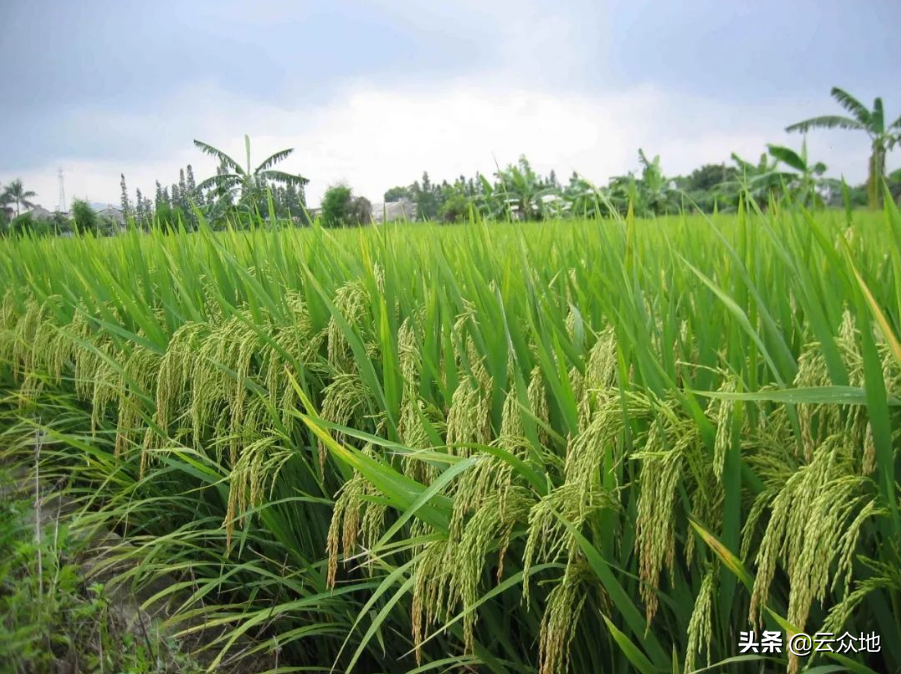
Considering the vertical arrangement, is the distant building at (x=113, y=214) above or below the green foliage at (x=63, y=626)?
above

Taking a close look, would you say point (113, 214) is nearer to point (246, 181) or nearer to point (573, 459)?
point (246, 181)

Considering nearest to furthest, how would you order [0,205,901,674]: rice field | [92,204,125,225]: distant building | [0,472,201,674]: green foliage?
[0,205,901,674]: rice field, [0,472,201,674]: green foliage, [92,204,125,225]: distant building

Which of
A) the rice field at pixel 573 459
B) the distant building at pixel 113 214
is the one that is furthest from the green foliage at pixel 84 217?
the rice field at pixel 573 459

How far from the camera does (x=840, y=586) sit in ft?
4.03

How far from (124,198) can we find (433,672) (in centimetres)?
339

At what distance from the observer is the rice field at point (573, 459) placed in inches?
43.6

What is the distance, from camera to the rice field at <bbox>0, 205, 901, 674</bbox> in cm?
111

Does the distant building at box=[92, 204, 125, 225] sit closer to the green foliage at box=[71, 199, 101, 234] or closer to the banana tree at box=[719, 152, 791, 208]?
the green foliage at box=[71, 199, 101, 234]

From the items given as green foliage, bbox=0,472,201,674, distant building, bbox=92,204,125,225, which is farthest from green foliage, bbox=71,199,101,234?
green foliage, bbox=0,472,201,674

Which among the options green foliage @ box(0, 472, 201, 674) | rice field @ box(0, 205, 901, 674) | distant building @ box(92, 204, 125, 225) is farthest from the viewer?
distant building @ box(92, 204, 125, 225)

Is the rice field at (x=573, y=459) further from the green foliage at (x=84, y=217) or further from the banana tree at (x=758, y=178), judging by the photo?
the green foliage at (x=84, y=217)

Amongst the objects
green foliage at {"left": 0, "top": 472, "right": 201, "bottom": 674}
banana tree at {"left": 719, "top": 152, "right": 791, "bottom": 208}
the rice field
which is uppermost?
banana tree at {"left": 719, "top": 152, "right": 791, "bottom": 208}

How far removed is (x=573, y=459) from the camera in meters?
1.27

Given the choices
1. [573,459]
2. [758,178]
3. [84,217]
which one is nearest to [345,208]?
[84,217]
